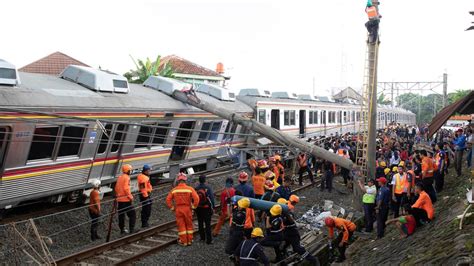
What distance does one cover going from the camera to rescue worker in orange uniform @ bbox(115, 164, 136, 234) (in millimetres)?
9336

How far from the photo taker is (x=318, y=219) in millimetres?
11133

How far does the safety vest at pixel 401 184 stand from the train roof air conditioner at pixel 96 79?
747cm

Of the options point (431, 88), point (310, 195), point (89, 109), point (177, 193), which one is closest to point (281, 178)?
point (310, 195)

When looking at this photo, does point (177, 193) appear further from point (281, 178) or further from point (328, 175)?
point (328, 175)

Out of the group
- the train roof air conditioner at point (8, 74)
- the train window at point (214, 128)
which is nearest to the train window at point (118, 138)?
the train roof air conditioner at point (8, 74)

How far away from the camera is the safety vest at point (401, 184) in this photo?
10508mm

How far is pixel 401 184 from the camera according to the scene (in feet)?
34.7

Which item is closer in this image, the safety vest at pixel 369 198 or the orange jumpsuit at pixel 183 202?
the orange jumpsuit at pixel 183 202

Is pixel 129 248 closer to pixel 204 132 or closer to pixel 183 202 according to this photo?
pixel 183 202

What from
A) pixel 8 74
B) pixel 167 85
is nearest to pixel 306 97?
pixel 167 85

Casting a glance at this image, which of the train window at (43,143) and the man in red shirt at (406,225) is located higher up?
the train window at (43,143)

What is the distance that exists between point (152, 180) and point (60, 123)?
537cm

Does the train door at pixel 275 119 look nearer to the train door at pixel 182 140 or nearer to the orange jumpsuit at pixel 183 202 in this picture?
the train door at pixel 182 140

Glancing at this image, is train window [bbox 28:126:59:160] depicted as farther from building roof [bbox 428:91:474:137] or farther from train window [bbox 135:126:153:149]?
building roof [bbox 428:91:474:137]
